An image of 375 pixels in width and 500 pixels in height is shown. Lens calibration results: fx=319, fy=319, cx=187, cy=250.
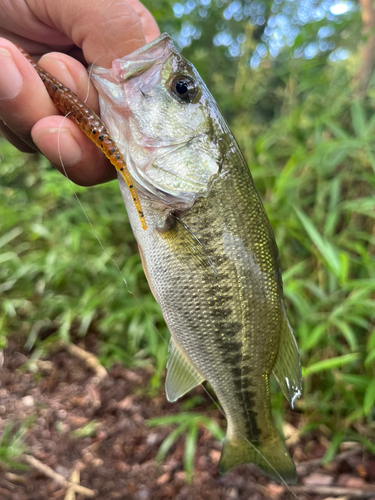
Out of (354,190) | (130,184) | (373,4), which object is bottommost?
(354,190)

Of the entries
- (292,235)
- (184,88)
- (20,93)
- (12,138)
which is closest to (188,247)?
(184,88)

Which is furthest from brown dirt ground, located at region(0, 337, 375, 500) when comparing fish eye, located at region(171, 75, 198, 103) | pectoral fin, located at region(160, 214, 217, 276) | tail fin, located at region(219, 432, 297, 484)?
fish eye, located at region(171, 75, 198, 103)

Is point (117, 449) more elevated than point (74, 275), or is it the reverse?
point (74, 275)

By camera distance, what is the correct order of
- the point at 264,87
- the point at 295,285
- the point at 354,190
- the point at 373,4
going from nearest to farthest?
the point at 295,285 → the point at 354,190 → the point at 373,4 → the point at 264,87

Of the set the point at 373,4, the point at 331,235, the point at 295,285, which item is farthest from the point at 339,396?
the point at 373,4

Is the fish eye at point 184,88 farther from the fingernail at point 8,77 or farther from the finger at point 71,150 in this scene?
the fingernail at point 8,77

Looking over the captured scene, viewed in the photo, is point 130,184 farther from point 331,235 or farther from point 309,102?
point 309,102

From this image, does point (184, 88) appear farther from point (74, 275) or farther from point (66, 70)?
point (74, 275)
